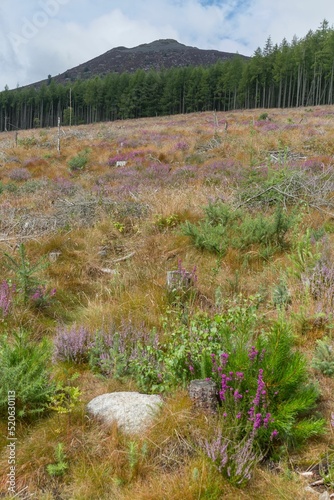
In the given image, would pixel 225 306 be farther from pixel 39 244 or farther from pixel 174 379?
pixel 39 244

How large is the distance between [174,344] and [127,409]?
0.66m

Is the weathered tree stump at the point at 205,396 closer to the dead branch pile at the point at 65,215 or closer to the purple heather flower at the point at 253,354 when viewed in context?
the purple heather flower at the point at 253,354

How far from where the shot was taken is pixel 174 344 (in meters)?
2.71

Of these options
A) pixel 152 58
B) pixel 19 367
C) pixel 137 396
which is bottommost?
pixel 137 396

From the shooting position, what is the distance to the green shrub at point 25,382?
2.16m

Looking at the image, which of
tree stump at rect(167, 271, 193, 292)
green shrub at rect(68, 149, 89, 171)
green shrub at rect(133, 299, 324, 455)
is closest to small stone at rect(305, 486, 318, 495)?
green shrub at rect(133, 299, 324, 455)

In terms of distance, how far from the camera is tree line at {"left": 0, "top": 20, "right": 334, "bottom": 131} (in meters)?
63.1

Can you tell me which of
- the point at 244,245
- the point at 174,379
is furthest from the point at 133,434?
the point at 244,245

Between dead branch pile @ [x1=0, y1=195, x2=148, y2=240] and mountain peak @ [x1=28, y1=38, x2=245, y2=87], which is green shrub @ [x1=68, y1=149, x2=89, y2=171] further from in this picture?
mountain peak @ [x1=28, y1=38, x2=245, y2=87]

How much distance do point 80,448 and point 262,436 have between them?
0.98 meters

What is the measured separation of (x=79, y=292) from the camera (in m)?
4.25

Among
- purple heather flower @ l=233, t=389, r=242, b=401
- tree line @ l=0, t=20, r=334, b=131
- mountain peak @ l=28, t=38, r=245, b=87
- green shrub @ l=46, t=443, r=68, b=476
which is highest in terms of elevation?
mountain peak @ l=28, t=38, r=245, b=87

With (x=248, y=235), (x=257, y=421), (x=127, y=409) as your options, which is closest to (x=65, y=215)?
(x=248, y=235)

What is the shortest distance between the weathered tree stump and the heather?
0.03 meters
